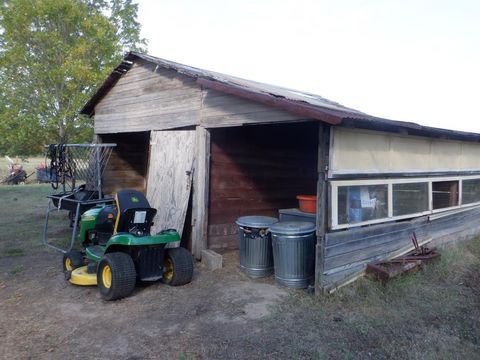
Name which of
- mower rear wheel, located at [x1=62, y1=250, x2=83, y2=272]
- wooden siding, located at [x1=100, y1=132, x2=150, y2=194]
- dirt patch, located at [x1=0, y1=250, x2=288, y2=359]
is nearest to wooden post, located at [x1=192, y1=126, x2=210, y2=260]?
dirt patch, located at [x1=0, y1=250, x2=288, y2=359]

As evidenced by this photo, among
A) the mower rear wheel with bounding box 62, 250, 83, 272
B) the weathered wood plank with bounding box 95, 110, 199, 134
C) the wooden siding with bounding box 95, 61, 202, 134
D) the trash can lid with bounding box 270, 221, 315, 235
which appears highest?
the wooden siding with bounding box 95, 61, 202, 134

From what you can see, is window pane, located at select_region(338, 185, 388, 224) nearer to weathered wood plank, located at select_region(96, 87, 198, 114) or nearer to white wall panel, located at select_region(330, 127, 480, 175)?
white wall panel, located at select_region(330, 127, 480, 175)

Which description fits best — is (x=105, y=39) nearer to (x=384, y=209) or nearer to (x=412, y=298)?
(x=384, y=209)

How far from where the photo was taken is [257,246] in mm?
6211

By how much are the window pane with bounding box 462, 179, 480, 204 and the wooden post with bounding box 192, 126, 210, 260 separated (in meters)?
5.84

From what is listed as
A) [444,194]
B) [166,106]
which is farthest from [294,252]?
[444,194]

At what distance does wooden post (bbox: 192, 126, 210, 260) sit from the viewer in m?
7.12

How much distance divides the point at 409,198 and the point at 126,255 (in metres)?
4.90

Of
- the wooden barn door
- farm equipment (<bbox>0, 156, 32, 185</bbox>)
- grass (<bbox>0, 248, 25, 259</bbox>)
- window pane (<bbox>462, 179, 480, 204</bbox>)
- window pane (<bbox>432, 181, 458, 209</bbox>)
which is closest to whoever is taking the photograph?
the wooden barn door

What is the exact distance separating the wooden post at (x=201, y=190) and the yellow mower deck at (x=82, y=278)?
2.02 m

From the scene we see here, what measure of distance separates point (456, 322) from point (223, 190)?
4302 millimetres

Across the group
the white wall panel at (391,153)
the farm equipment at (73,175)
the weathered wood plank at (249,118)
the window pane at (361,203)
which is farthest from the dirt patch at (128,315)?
the weathered wood plank at (249,118)

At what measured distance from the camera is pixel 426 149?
746 cm

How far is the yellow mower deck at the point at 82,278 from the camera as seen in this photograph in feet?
18.2
